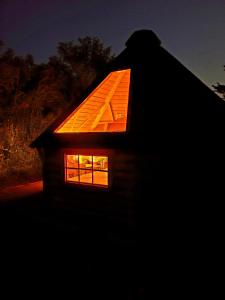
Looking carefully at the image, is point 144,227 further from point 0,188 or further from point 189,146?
point 0,188

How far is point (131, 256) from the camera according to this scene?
18.3ft

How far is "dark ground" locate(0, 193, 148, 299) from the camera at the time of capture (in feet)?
14.5

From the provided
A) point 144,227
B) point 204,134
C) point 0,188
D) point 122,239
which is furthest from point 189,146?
point 0,188

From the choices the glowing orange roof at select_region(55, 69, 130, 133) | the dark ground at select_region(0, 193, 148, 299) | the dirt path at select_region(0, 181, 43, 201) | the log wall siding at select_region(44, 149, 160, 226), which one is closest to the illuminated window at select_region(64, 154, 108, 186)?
the log wall siding at select_region(44, 149, 160, 226)

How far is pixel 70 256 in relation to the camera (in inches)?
216

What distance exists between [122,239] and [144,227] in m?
0.65

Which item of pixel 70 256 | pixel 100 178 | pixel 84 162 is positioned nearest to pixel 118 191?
pixel 70 256

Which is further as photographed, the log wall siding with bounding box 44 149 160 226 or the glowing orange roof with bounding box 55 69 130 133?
the glowing orange roof with bounding box 55 69 130 133

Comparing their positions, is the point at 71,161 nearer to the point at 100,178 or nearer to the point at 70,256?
the point at 100,178

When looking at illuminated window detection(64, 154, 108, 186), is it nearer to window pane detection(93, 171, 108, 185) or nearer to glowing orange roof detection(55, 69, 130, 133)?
window pane detection(93, 171, 108, 185)

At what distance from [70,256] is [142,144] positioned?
3.00 m

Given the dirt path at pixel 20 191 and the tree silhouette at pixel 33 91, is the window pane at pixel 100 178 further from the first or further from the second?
the tree silhouette at pixel 33 91

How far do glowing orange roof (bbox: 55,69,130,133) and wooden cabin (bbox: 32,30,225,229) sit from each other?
37 millimetres

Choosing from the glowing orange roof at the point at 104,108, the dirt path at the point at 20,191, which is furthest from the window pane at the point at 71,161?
the dirt path at the point at 20,191
